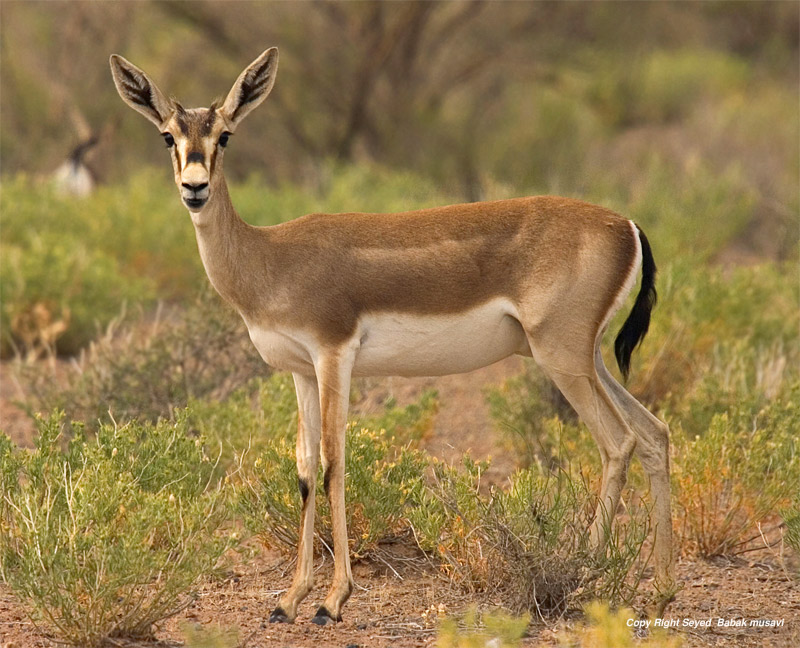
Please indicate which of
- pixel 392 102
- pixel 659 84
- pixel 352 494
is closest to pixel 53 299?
pixel 352 494

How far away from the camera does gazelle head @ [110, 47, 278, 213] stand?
516 cm

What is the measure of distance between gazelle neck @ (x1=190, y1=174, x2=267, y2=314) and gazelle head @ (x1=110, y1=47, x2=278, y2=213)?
0.45ft

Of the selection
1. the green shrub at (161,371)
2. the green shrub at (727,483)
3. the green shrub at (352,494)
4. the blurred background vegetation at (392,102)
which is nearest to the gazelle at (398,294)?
the green shrub at (352,494)

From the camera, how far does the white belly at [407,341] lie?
218 inches

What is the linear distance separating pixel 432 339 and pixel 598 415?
88 centimetres

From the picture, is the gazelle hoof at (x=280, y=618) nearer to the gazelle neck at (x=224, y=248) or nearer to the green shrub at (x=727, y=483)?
the gazelle neck at (x=224, y=248)

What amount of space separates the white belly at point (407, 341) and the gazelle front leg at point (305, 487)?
0.18 meters

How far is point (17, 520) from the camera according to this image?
545cm

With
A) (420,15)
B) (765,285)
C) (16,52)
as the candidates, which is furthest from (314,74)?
(765,285)

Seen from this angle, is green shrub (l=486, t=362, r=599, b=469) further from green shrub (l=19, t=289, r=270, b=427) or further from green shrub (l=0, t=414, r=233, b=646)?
green shrub (l=0, t=414, r=233, b=646)

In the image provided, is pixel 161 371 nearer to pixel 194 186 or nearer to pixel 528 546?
pixel 194 186

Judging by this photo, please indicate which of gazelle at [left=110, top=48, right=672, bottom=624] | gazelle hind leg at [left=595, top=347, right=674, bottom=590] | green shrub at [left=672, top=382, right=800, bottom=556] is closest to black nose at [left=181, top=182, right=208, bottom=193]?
gazelle at [left=110, top=48, right=672, bottom=624]

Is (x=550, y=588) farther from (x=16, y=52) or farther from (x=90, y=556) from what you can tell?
(x=16, y=52)

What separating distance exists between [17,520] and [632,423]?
2904mm
